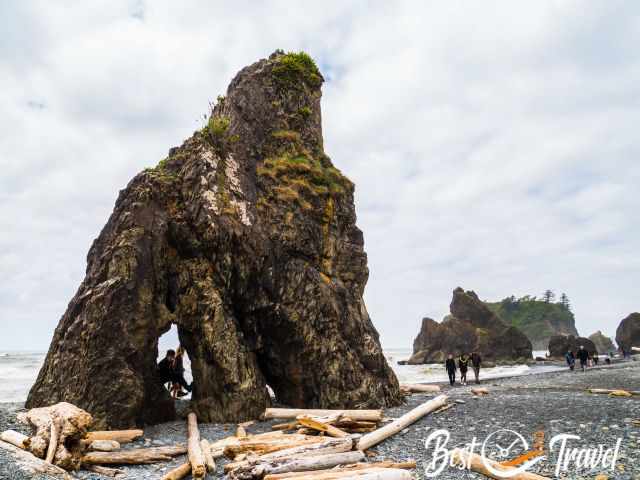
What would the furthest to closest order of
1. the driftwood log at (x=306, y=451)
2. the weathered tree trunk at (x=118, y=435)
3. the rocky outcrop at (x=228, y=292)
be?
the rocky outcrop at (x=228, y=292), the weathered tree trunk at (x=118, y=435), the driftwood log at (x=306, y=451)

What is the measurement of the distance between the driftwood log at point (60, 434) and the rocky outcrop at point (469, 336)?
269 feet

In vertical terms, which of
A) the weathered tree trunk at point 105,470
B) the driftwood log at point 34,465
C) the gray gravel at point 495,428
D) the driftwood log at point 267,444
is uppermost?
the driftwood log at point 34,465

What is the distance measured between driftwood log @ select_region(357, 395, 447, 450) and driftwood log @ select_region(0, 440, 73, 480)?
663 cm

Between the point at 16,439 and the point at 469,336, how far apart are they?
292 feet

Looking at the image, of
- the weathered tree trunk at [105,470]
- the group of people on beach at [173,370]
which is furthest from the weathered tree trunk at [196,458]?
the group of people on beach at [173,370]

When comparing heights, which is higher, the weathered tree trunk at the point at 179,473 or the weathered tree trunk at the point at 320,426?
the weathered tree trunk at the point at 320,426

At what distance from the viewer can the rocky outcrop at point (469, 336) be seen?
82438 millimetres

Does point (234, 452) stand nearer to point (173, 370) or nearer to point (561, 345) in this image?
point (173, 370)

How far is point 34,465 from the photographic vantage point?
8.66m

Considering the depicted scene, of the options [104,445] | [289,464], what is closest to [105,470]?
[104,445]

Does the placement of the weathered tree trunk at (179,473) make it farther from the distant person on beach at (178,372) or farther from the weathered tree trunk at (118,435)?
the distant person on beach at (178,372)

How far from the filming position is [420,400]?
66.9 feet

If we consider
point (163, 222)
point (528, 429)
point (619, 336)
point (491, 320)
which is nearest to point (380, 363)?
point (528, 429)

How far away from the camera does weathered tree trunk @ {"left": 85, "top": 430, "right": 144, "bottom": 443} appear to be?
492 inches
